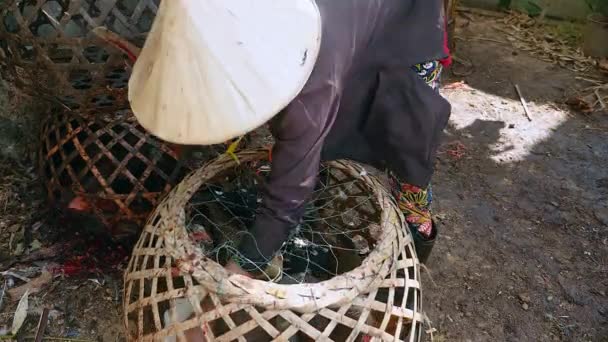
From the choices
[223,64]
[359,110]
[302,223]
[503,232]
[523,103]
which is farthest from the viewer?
[523,103]

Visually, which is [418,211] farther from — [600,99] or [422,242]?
[600,99]

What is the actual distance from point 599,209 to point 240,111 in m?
1.84

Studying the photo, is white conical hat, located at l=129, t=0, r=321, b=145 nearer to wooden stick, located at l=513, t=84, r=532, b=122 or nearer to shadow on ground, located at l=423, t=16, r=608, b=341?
shadow on ground, located at l=423, t=16, r=608, b=341

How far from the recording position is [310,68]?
0.87 m

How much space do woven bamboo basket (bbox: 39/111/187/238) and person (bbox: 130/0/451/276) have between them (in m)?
0.47

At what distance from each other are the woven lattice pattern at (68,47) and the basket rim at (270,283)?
35cm

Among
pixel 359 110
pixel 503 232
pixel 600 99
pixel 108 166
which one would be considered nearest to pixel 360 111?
pixel 359 110

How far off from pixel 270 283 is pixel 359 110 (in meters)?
0.51

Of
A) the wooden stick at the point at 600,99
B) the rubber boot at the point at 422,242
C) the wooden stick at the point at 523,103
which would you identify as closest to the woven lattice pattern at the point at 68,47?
the rubber boot at the point at 422,242

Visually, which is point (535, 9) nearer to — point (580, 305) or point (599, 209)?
point (599, 209)

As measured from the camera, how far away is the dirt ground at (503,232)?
1.61 metres

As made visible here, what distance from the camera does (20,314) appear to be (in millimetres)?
1500

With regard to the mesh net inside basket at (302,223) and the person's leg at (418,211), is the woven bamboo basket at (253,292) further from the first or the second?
the person's leg at (418,211)

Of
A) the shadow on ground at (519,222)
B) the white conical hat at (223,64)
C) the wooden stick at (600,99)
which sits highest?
the white conical hat at (223,64)
